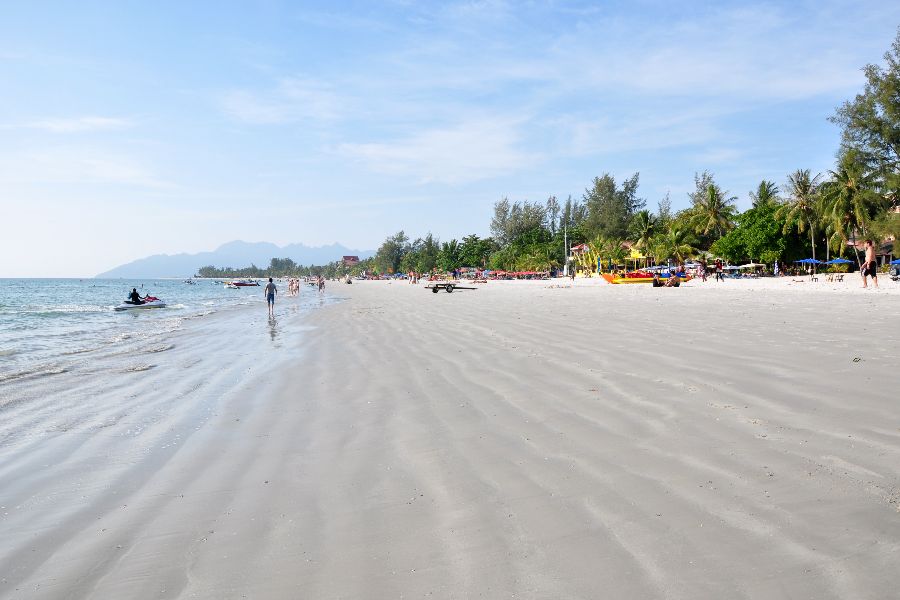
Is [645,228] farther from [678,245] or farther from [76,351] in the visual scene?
[76,351]

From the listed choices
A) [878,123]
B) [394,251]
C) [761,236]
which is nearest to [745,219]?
[761,236]

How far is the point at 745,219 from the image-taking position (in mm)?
61781

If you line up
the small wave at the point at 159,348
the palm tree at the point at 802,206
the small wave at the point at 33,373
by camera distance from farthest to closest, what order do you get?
the palm tree at the point at 802,206 < the small wave at the point at 159,348 < the small wave at the point at 33,373

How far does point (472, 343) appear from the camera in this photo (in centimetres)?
1012

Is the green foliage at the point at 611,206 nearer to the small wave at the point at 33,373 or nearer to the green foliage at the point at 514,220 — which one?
the green foliage at the point at 514,220

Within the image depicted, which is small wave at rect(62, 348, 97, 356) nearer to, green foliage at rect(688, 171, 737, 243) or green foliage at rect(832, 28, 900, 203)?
green foliage at rect(832, 28, 900, 203)

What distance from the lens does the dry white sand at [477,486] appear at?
237cm

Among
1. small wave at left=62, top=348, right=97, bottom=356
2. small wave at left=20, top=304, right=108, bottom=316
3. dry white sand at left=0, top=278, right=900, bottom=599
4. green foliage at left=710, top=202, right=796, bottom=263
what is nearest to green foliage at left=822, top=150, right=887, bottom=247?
green foliage at left=710, top=202, right=796, bottom=263

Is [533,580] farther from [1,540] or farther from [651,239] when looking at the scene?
[651,239]

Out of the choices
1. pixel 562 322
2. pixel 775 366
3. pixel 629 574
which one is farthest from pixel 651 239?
pixel 629 574

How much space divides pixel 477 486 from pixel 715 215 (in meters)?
77.2

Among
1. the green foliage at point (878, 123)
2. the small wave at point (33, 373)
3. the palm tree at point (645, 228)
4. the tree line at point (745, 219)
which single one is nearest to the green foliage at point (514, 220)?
the tree line at point (745, 219)

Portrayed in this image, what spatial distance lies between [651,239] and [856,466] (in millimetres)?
78679

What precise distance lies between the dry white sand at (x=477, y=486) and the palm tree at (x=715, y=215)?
71.3 metres
